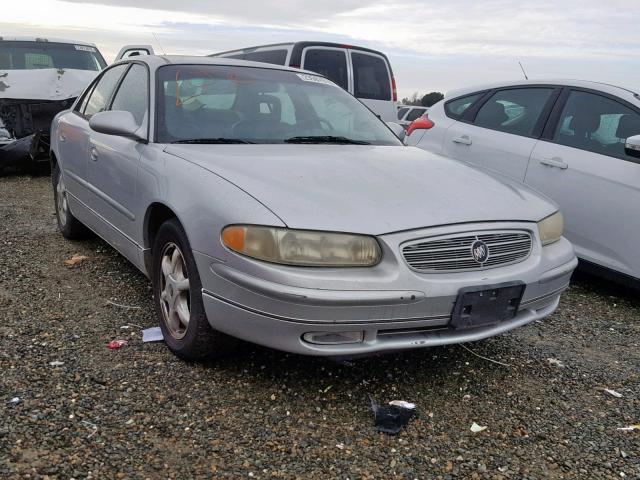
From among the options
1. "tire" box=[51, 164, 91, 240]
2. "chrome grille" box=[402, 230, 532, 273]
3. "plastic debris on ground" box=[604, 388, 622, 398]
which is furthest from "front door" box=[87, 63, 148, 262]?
"plastic debris on ground" box=[604, 388, 622, 398]

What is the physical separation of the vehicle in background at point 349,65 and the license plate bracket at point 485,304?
Result: 22.7 feet

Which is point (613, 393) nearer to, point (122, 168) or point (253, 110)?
point (253, 110)

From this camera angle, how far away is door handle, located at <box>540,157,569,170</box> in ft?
15.3

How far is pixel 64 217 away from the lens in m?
5.30

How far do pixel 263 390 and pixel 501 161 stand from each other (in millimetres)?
3129

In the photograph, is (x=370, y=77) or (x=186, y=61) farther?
(x=370, y=77)

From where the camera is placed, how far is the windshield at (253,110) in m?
3.59

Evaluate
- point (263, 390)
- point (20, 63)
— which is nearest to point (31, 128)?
point (20, 63)

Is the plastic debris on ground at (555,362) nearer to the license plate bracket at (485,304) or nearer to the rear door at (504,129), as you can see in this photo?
the license plate bracket at (485,304)

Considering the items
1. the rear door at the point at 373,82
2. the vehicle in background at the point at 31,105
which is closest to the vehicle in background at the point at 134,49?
the vehicle in background at the point at 31,105

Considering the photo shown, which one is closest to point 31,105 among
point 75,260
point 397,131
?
point 75,260

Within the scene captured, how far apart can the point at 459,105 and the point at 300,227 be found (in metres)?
3.74

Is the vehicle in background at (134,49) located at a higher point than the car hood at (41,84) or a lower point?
A: higher

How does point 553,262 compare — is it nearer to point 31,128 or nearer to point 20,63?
point 31,128
